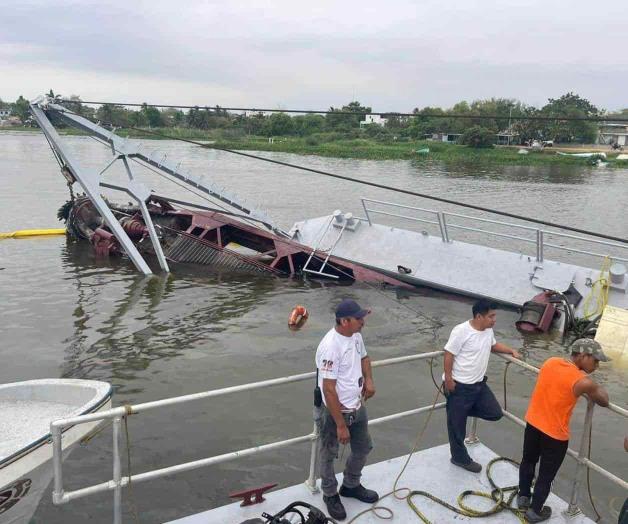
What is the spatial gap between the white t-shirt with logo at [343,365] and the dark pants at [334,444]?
159 millimetres

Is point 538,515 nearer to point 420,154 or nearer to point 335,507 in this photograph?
point 335,507

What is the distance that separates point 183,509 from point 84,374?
452cm

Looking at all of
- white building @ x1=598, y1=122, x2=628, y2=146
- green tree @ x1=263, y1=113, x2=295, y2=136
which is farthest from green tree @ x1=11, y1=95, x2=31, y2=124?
white building @ x1=598, y1=122, x2=628, y2=146

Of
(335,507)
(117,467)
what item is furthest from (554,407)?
(117,467)

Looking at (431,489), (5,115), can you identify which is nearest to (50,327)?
(431,489)

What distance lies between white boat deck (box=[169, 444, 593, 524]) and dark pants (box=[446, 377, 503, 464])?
24 centimetres

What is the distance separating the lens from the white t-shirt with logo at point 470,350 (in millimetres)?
4945

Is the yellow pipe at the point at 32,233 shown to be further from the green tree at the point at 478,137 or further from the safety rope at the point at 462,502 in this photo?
the green tree at the point at 478,137

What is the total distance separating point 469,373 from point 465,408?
335 millimetres

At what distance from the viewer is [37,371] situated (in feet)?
31.9

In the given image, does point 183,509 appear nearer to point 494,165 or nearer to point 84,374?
point 84,374

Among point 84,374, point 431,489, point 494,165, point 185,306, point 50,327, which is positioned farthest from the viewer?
point 494,165

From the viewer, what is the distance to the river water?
6.73 m

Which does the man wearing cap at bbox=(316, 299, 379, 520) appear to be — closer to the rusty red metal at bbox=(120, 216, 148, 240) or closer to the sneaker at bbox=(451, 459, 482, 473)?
the sneaker at bbox=(451, 459, 482, 473)
